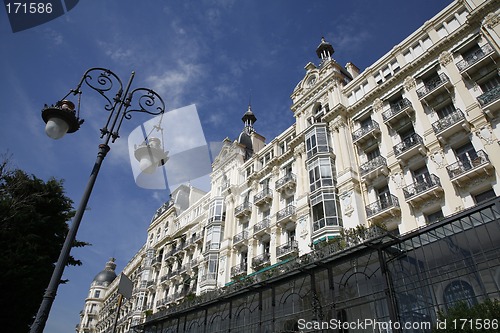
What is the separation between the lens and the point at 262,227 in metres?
27.5

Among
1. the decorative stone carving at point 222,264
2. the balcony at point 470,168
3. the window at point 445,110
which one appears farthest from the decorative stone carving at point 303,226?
the window at point 445,110

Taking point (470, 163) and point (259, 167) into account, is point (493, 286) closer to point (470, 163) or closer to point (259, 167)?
point (470, 163)

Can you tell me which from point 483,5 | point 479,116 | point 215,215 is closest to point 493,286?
point 479,116

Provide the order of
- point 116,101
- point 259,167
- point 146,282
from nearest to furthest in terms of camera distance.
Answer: point 116,101
point 259,167
point 146,282

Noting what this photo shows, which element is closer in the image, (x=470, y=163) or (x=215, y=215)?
(x=470, y=163)

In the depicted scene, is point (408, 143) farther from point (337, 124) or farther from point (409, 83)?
point (337, 124)

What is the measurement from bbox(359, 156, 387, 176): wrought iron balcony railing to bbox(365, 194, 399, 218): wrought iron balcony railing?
6.63ft

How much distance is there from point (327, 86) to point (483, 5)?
1131cm

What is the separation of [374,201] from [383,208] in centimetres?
104

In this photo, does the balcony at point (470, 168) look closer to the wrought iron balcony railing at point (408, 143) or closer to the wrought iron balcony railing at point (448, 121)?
the wrought iron balcony railing at point (448, 121)

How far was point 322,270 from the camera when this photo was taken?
17156 millimetres

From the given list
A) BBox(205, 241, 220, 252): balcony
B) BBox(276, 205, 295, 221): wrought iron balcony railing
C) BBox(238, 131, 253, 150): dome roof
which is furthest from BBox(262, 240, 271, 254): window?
BBox(238, 131, 253, 150): dome roof

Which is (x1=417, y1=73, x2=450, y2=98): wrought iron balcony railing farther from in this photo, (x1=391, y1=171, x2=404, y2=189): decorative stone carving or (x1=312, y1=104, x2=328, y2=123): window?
(x1=312, y1=104, x2=328, y2=123): window

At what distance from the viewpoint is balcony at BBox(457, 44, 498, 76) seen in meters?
17.5
